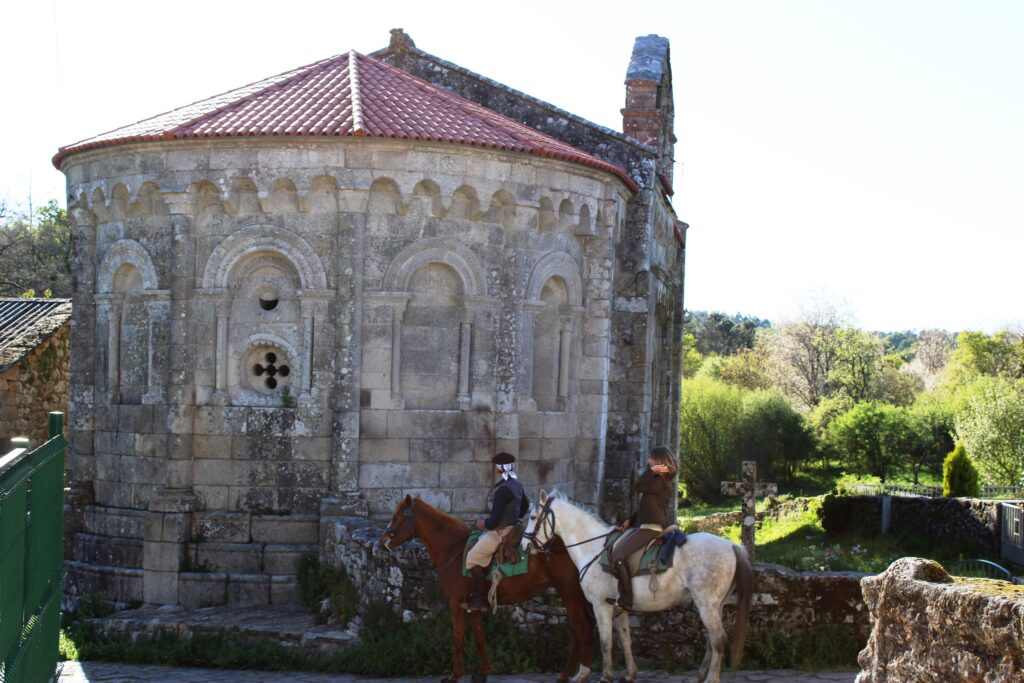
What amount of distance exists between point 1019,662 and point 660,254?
13801 millimetres

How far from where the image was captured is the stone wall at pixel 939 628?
6781 millimetres

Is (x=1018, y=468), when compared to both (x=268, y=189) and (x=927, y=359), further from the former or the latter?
(x=927, y=359)

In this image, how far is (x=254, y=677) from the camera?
37.3 feet

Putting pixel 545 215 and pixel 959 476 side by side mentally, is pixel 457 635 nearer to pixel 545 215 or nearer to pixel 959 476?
pixel 545 215

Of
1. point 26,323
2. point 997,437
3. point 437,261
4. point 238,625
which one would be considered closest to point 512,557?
point 238,625

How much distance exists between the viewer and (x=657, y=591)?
9461mm

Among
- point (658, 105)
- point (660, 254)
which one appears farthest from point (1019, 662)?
point (658, 105)

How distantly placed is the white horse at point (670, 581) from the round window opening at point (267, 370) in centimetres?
527

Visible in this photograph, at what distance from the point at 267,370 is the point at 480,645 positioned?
5.51 m

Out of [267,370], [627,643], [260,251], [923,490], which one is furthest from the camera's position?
[923,490]

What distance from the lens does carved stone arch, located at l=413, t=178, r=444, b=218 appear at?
14117 mm

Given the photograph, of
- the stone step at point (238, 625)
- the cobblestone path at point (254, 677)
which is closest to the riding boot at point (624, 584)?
the cobblestone path at point (254, 677)

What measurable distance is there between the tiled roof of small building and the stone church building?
8.66 meters

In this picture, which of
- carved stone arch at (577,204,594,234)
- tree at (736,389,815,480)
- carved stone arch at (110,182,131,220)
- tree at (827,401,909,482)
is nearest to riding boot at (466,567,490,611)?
carved stone arch at (577,204,594,234)
